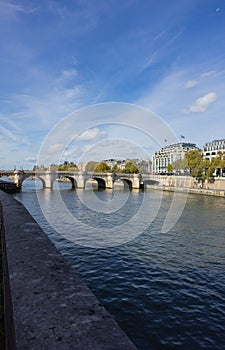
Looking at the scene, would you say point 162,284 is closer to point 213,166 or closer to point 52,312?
point 52,312

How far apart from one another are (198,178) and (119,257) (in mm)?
59635

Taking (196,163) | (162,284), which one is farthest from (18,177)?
(162,284)

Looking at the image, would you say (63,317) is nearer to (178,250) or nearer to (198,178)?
(178,250)

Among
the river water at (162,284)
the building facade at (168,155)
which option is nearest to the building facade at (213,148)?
the building facade at (168,155)

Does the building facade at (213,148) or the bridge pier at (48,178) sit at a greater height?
the building facade at (213,148)

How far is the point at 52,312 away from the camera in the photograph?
2.49 metres

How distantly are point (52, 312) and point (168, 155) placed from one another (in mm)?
149047

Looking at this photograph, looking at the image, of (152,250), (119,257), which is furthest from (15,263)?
(152,250)

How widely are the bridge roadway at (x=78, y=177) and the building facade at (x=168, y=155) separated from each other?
55.2 m

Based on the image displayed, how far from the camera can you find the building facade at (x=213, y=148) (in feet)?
359

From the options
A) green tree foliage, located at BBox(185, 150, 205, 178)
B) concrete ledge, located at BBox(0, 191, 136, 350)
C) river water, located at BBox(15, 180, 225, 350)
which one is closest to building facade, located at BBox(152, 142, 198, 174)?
green tree foliage, located at BBox(185, 150, 205, 178)

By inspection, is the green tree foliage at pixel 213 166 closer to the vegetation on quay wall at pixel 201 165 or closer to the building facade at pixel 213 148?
the vegetation on quay wall at pixel 201 165

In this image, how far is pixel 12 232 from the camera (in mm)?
5684

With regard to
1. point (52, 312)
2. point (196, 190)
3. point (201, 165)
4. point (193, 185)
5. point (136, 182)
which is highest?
point (201, 165)
